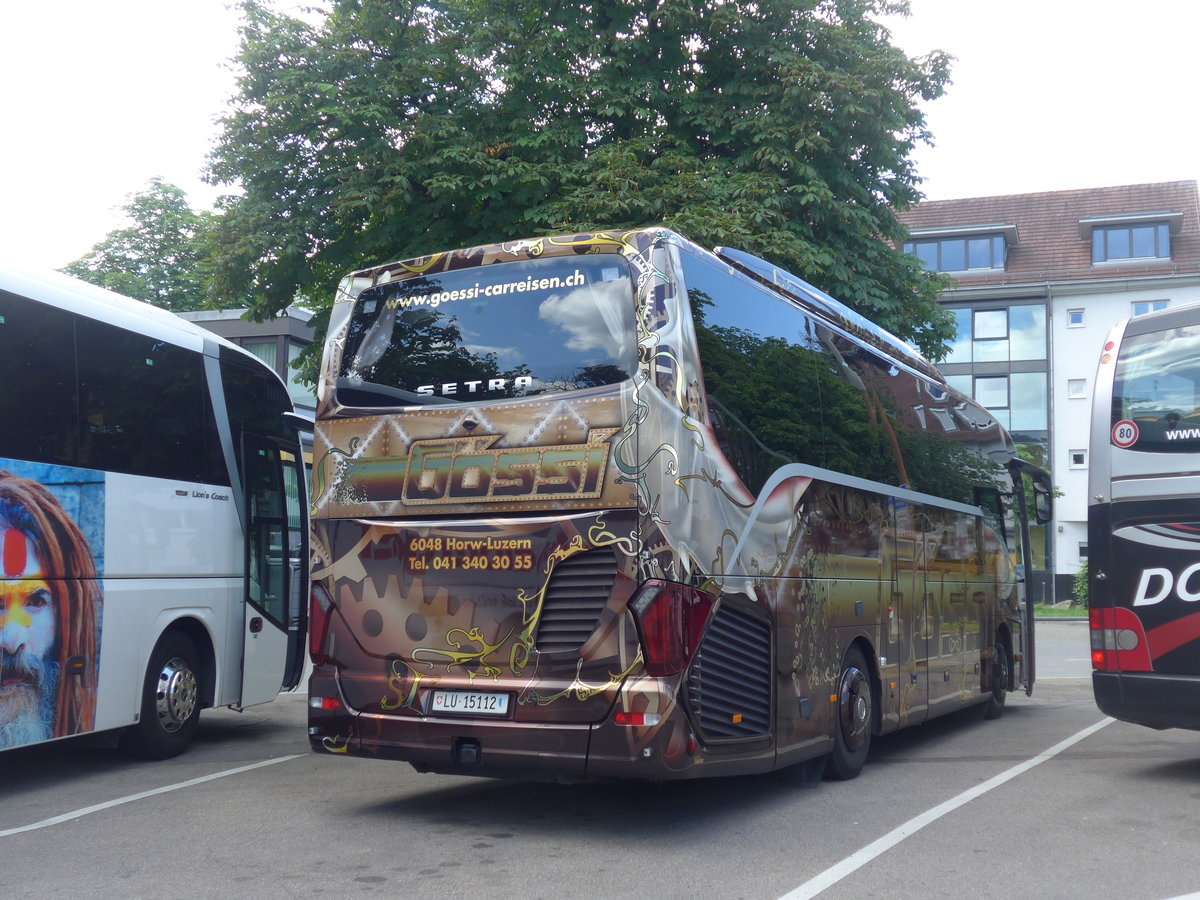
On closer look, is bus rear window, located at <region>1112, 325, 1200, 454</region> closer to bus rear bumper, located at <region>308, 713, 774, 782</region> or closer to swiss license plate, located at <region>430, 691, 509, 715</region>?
bus rear bumper, located at <region>308, 713, 774, 782</region>

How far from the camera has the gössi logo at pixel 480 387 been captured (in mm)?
7062

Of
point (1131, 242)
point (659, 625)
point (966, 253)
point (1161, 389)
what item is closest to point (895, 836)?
point (659, 625)

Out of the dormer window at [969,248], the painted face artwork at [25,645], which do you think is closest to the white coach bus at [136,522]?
the painted face artwork at [25,645]

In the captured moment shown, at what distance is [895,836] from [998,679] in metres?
7.16

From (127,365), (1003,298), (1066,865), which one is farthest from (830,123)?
(1003,298)

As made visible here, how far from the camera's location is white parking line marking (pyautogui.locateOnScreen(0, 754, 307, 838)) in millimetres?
7191

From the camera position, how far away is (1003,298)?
50.0 meters

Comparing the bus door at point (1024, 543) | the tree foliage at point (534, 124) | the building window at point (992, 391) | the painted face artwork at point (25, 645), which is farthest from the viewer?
the building window at point (992, 391)

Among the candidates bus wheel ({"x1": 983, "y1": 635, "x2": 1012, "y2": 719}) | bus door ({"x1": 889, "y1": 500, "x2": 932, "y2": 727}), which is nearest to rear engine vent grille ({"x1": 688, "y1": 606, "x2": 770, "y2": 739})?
bus door ({"x1": 889, "y1": 500, "x2": 932, "y2": 727})

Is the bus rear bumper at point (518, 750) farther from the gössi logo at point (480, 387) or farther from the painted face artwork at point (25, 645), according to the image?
the painted face artwork at point (25, 645)

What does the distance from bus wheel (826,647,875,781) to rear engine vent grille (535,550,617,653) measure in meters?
2.71

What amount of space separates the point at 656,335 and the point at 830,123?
1128 cm

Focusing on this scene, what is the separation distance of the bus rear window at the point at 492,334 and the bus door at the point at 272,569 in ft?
11.5

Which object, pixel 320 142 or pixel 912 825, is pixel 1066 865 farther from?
pixel 320 142
